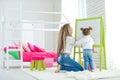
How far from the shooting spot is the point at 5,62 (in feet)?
13.8

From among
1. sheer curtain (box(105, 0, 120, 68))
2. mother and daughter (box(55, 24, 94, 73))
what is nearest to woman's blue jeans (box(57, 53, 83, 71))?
mother and daughter (box(55, 24, 94, 73))

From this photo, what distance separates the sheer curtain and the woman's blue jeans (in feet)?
3.30

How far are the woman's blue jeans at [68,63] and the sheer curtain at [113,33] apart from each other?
1007 millimetres

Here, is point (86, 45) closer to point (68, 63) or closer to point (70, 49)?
point (70, 49)

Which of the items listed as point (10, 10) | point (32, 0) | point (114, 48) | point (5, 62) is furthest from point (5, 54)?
point (32, 0)

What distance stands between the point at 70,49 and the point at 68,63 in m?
0.23

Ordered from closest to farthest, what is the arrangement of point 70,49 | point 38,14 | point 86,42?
point 86,42, point 70,49, point 38,14

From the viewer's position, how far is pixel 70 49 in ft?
11.1

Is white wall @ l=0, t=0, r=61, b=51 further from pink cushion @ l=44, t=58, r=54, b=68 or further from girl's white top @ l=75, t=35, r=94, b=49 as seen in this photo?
girl's white top @ l=75, t=35, r=94, b=49

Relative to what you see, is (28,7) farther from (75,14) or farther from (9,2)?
(75,14)

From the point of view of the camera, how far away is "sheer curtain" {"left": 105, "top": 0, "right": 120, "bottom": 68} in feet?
13.1

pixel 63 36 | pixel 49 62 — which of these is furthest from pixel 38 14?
pixel 63 36

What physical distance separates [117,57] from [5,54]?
2.25 meters

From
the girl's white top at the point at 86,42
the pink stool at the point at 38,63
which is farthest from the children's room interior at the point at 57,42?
the girl's white top at the point at 86,42
